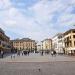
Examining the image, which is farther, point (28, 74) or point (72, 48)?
point (72, 48)

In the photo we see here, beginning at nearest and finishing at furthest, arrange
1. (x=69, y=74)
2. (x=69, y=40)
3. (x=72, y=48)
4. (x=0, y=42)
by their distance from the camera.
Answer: (x=69, y=74) < (x=72, y=48) < (x=69, y=40) < (x=0, y=42)

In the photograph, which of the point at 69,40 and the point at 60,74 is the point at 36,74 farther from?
the point at 69,40

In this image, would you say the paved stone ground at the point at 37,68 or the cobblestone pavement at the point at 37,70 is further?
the paved stone ground at the point at 37,68

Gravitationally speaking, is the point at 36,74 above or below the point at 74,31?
below

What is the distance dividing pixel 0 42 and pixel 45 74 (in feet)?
369

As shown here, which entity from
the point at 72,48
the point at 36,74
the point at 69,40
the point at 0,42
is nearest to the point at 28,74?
the point at 36,74

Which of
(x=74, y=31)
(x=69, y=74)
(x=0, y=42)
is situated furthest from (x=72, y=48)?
(x=69, y=74)

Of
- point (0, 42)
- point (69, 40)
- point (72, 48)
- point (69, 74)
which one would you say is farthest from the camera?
point (0, 42)

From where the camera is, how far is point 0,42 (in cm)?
13125

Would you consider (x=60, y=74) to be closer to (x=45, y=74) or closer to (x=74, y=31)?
(x=45, y=74)

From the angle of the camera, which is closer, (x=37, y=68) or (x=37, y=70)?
(x=37, y=70)

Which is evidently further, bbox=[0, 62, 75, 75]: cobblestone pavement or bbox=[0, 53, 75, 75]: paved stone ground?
bbox=[0, 53, 75, 75]: paved stone ground

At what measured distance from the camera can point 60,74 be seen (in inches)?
800

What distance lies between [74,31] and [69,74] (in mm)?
95586
